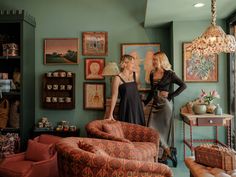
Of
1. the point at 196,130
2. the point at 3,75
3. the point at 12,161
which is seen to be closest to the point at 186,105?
the point at 196,130

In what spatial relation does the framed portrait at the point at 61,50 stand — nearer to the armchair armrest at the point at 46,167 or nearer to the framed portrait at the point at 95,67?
the framed portrait at the point at 95,67

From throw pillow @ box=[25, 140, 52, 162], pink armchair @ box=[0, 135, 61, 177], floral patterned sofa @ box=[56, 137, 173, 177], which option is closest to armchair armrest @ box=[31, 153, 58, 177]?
pink armchair @ box=[0, 135, 61, 177]

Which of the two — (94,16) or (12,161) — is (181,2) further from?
(12,161)

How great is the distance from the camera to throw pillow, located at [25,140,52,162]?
3.12 metres

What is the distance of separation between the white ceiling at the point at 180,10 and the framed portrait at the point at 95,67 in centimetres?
108

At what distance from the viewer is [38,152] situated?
10.4 feet

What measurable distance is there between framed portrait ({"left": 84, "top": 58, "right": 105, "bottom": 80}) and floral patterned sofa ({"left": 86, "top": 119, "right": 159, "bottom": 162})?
4.90 feet

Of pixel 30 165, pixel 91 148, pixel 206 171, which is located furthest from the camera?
pixel 30 165

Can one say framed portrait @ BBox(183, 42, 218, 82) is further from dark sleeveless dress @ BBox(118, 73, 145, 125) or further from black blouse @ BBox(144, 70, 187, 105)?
dark sleeveless dress @ BBox(118, 73, 145, 125)

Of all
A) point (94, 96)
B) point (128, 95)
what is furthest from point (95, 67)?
point (128, 95)

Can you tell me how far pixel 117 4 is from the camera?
464cm

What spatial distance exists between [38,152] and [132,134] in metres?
1.23

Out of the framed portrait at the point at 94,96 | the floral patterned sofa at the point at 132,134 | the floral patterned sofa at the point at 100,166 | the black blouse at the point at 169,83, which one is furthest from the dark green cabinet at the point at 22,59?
the floral patterned sofa at the point at 100,166

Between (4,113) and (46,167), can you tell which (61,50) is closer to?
(4,113)
